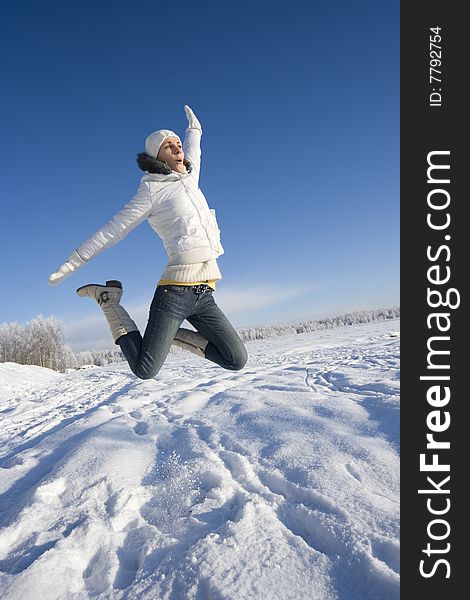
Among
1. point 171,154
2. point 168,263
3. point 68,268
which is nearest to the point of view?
point 68,268

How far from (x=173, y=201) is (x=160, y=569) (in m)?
2.15

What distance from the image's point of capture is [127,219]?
2.70 metres

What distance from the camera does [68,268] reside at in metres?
2.65

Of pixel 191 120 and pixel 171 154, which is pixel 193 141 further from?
pixel 171 154

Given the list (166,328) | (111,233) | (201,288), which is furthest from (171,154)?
(166,328)

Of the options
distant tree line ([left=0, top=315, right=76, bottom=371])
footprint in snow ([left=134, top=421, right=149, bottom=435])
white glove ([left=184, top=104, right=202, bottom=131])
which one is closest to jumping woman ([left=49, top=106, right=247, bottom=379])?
white glove ([left=184, top=104, right=202, bottom=131])

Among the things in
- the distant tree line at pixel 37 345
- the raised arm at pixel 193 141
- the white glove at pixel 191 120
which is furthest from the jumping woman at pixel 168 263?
the distant tree line at pixel 37 345

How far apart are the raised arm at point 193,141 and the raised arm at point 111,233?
69 centimetres

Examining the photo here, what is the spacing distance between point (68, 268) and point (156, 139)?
1.18m

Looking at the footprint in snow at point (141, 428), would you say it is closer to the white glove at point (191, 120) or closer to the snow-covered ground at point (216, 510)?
the snow-covered ground at point (216, 510)

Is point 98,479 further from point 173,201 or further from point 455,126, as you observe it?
point 455,126

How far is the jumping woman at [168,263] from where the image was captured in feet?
8.87

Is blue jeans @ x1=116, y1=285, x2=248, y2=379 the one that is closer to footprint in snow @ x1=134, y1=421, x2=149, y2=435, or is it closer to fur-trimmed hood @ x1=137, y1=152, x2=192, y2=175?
fur-trimmed hood @ x1=137, y1=152, x2=192, y2=175

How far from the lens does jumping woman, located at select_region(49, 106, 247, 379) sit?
270cm
